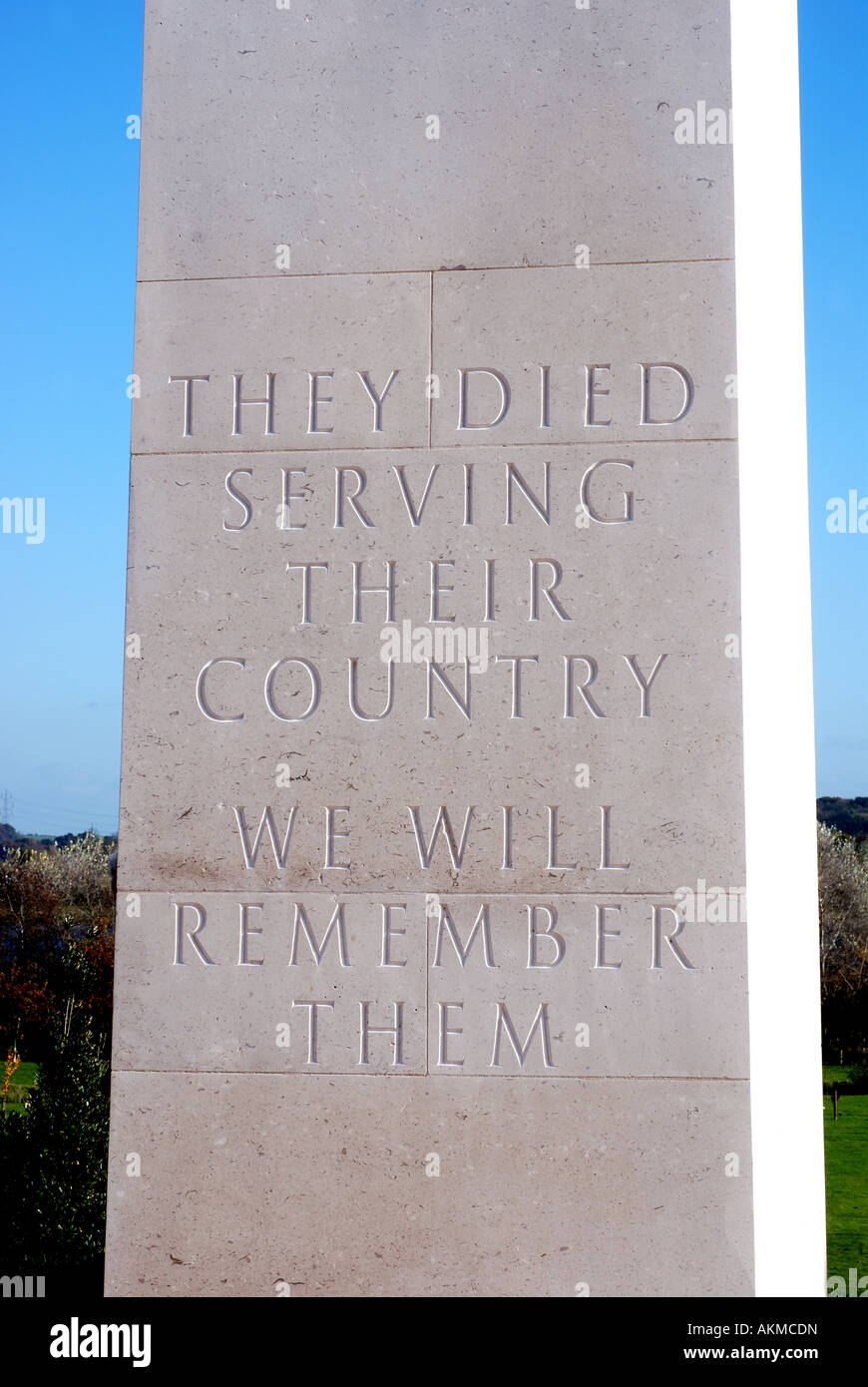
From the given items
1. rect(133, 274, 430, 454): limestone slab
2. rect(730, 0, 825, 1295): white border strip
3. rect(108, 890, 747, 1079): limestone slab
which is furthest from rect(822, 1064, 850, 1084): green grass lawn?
rect(133, 274, 430, 454): limestone slab

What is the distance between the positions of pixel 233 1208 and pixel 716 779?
3.63 metres

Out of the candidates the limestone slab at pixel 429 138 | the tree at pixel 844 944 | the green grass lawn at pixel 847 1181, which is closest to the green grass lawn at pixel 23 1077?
the green grass lawn at pixel 847 1181

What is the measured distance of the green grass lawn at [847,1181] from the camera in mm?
42094

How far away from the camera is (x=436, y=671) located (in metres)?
7.08

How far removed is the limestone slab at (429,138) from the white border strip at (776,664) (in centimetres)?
46

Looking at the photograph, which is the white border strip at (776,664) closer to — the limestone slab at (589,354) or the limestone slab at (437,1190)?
the limestone slab at (589,354)

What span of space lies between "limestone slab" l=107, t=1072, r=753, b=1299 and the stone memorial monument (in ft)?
0.06

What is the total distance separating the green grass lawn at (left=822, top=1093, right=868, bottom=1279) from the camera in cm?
4209

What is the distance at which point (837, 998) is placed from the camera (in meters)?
50.3

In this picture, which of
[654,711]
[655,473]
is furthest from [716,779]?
[655,473]

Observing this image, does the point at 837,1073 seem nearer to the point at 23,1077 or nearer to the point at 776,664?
the point at 23,1077

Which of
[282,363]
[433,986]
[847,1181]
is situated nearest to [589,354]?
[282,363]

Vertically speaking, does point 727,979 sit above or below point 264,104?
below

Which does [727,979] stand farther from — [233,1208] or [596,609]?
[233,1208]
